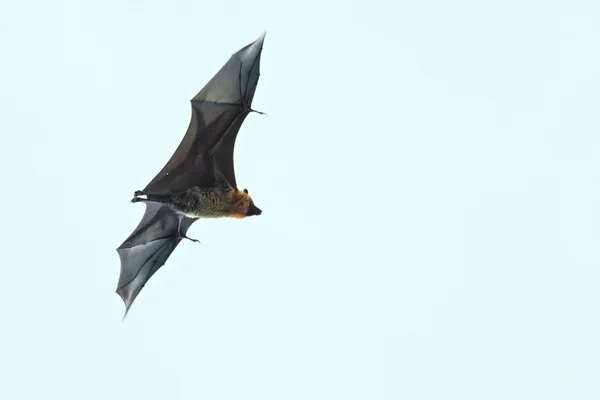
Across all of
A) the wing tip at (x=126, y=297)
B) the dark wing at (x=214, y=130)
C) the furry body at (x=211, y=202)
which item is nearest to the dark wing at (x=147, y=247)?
the wing tip at (x=126, y=297)

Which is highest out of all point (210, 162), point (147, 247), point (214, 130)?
point (214, 130)

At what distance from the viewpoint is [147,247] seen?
2391cm

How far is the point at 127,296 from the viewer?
78.7ft

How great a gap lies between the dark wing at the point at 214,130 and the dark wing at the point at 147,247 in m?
1.31

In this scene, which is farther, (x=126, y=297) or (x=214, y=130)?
(x=126, y=297)

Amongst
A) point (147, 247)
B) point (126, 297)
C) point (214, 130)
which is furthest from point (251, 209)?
point (126, 297)

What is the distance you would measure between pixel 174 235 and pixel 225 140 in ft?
9.01

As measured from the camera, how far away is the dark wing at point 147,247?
23609mm

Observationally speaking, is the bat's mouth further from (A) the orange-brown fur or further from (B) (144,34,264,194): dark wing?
(B) (144,34,264,194): dark wing

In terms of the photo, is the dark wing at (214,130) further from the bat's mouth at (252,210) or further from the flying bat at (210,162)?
the bat's mouth at (252,210)

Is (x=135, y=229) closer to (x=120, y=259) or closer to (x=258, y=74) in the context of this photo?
(x=120, y=259)

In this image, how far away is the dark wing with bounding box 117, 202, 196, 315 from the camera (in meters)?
23.6

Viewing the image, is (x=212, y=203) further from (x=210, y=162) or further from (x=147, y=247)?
(x=147, y=247)

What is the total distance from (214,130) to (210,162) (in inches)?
25.7
